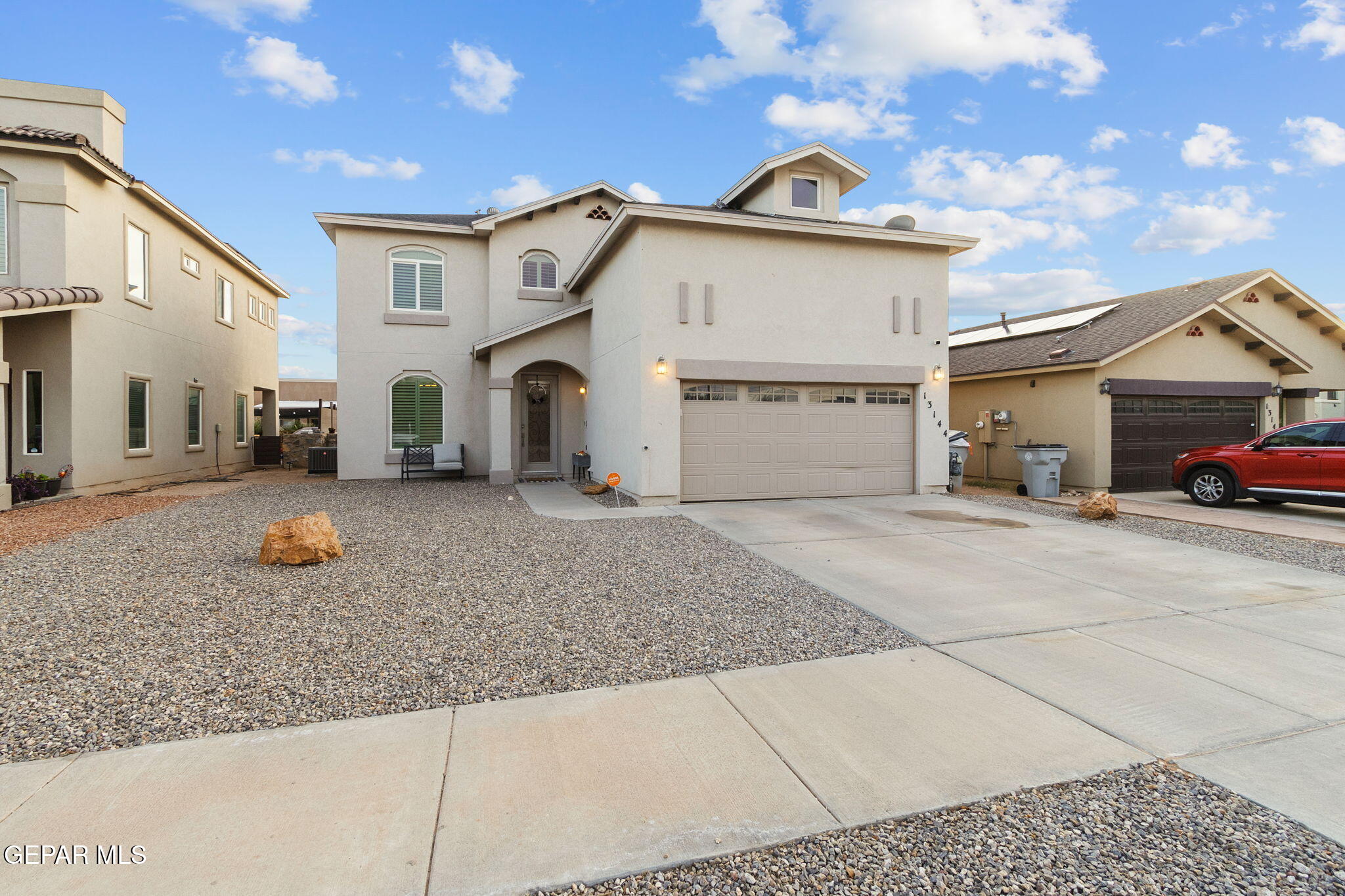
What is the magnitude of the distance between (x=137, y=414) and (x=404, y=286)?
613 centimetres

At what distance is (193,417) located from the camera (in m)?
15.6

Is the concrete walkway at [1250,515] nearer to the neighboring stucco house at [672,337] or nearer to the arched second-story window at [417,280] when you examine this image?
the neighboring stucco house at [672,337]

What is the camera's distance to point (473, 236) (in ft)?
50.2

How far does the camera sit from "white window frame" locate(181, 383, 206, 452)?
15.1 metres

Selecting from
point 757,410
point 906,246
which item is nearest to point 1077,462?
point 906,246

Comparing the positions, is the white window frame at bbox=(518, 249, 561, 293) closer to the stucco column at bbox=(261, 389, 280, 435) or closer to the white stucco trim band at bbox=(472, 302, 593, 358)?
the white stucco trim band at bbox=(472, 302, 593, 358)

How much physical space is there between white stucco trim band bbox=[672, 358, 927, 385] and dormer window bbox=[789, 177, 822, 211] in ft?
13.1

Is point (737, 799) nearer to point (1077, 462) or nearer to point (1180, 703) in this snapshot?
point (1180, 703)

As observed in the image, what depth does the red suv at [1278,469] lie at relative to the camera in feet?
31.4

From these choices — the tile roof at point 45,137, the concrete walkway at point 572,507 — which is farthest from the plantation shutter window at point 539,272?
the tile roof at point 45,137

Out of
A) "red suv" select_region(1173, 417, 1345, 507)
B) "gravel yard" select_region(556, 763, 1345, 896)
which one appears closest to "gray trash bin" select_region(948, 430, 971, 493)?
"red suv" select_region(1173, 417, 1345, 507)

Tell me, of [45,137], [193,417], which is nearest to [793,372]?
[45,137]

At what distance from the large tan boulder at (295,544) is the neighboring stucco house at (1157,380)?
13809mm

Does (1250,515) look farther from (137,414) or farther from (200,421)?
(200,421)
